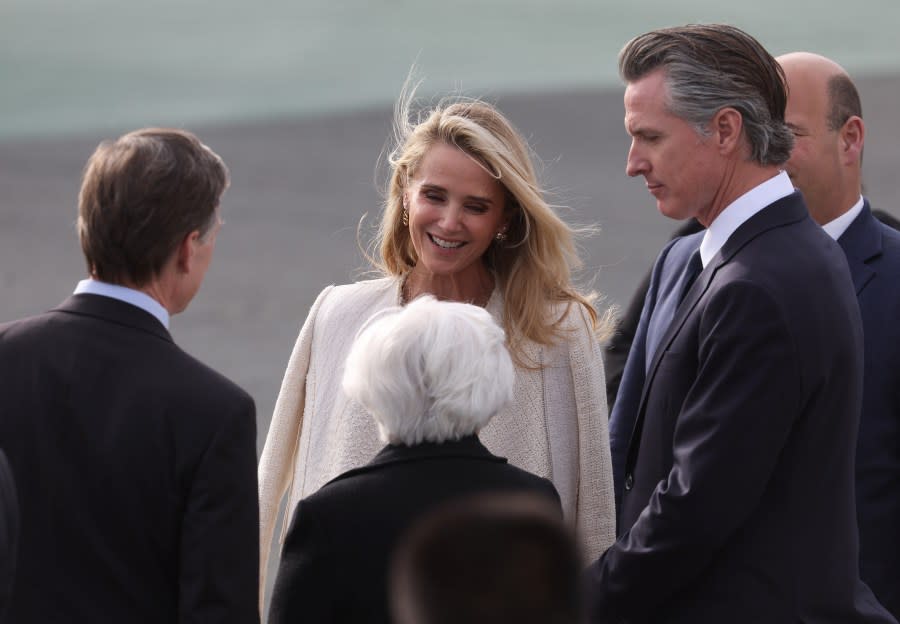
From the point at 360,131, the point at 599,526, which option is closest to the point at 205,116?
the point at 360,131

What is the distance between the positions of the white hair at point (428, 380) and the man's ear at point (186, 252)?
30 centimetres

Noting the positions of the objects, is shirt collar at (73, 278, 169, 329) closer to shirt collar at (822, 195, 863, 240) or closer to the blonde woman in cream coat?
the blonde woman in cream coat

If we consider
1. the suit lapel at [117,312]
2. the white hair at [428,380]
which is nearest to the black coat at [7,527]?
the suit lapel at [117,312]

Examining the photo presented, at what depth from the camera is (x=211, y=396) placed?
7.18ft

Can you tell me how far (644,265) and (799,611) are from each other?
24.4 feet

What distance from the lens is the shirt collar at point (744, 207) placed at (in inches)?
101

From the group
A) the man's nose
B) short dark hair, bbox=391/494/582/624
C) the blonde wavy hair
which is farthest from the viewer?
the blonde wavy hair

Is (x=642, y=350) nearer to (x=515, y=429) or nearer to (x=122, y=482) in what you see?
(x=515, y=429)

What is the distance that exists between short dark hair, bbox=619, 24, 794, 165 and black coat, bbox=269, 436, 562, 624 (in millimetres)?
800

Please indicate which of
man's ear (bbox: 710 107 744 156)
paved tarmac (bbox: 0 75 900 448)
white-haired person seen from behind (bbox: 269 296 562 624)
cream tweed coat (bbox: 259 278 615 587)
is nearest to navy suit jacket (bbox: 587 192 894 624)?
man's ear (bbox: 710 107 744 156)

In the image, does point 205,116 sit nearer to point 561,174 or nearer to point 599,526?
point 561,174

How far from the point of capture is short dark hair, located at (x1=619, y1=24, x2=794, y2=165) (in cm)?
Answer: 261

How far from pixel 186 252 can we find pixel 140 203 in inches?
4.2

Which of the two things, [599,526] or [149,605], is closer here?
[149,605]
